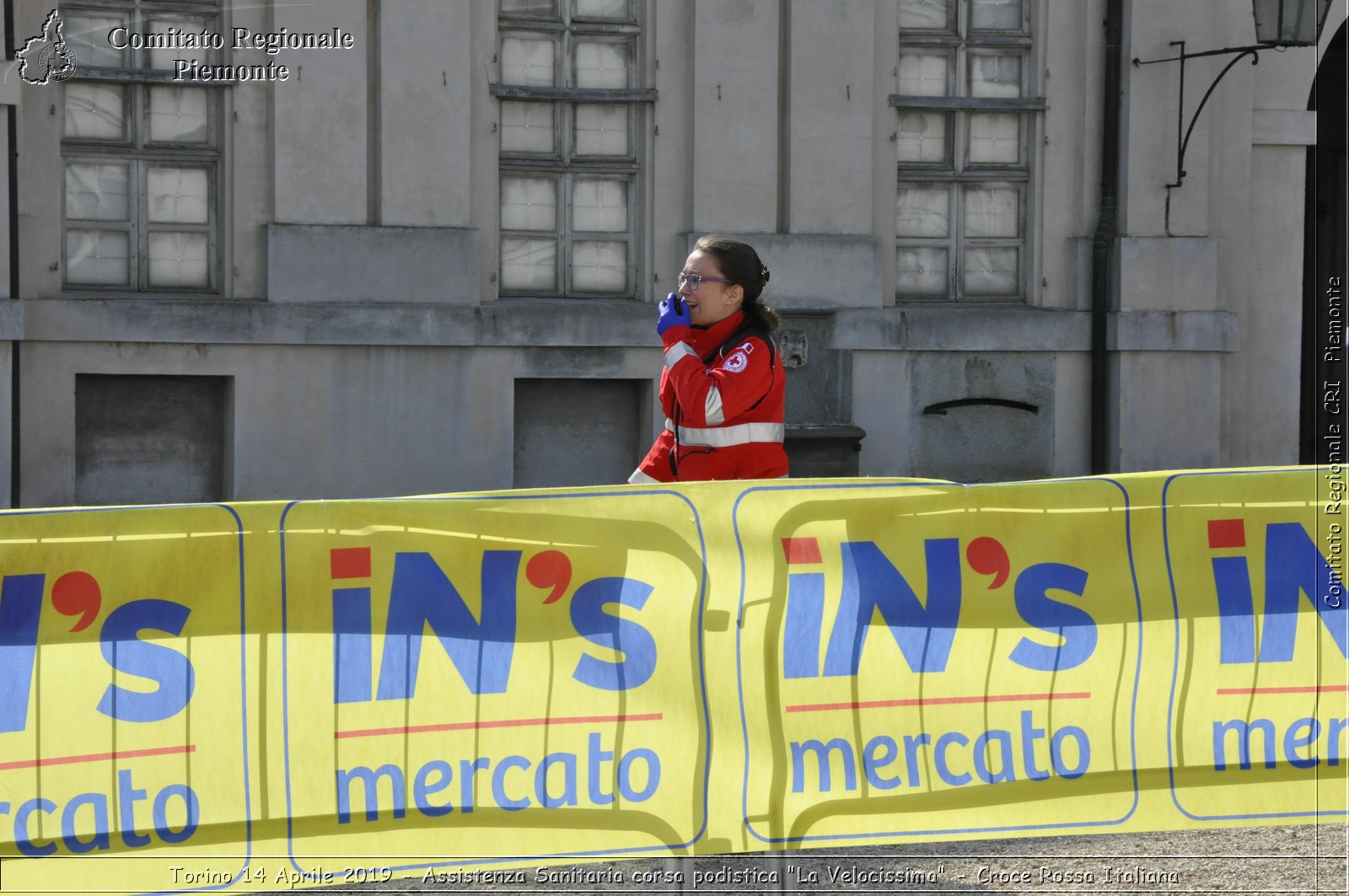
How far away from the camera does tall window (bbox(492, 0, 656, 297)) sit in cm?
1270

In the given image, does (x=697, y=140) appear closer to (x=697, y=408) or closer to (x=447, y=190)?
(x=447, y=190)

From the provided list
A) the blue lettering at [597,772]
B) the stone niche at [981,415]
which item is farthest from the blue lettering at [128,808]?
the stone niche at [981,415]

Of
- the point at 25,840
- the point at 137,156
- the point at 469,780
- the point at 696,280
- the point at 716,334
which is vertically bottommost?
the point at 25,840

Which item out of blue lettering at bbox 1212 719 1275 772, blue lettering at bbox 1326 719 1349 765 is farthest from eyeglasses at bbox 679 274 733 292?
blue lettering at bbox 1326 719 1349 765

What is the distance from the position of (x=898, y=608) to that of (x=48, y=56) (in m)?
9.27

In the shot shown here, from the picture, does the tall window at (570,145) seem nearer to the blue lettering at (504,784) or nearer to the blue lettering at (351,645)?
the blue lettering at (351,645)

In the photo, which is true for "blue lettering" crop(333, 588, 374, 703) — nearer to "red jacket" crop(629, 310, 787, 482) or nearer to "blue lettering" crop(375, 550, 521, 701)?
"blue lettering" crop(375, 550, 521, 701)

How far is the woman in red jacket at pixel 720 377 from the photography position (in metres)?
5.31

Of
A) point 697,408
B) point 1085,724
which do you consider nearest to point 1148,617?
point 1085,724

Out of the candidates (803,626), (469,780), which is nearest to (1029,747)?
(803,626)

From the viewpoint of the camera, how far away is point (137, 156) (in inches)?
472

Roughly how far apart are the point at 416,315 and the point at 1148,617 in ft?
26.7

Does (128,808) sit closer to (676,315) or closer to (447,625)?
(447,625)

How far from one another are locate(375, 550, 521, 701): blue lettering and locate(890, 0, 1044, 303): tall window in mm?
9528
